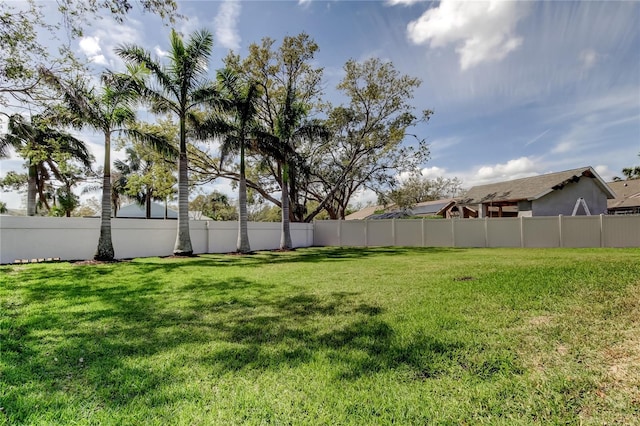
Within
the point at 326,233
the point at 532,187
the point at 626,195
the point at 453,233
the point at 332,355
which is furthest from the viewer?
the point at 626,195

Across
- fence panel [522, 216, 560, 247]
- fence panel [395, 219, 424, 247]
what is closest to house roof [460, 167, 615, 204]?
fence panel [522, 216, 560, 247]

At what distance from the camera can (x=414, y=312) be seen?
14.9 feet

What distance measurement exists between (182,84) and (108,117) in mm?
3140

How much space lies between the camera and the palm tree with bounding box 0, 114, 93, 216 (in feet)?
28.2

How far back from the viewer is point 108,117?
36.3ft

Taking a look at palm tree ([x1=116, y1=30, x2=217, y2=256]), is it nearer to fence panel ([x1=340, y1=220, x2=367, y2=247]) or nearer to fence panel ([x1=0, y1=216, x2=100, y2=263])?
fence panel ([x1=0, y1=216, x2=100, y2=263])

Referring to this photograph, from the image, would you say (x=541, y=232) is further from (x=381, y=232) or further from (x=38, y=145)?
(x=38, y=145)

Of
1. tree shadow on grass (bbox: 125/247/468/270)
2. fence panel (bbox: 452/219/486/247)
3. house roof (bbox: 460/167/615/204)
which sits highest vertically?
house roof (bbox: 460/167/615/204)

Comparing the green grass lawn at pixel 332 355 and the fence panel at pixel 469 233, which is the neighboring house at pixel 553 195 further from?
the green grass lawn at pixel 332 355

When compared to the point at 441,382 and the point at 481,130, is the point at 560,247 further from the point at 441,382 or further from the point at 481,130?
the point at 441,382

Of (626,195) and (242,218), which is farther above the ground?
(626,195)

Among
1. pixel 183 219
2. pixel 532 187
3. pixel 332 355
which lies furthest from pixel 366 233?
pixel 332 355

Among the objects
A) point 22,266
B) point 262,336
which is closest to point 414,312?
point 262,336

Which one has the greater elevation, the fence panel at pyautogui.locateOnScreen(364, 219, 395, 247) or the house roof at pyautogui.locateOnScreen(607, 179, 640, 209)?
the house roof at pyautogui.locateOnScreen(607, 179, 640, 209)
